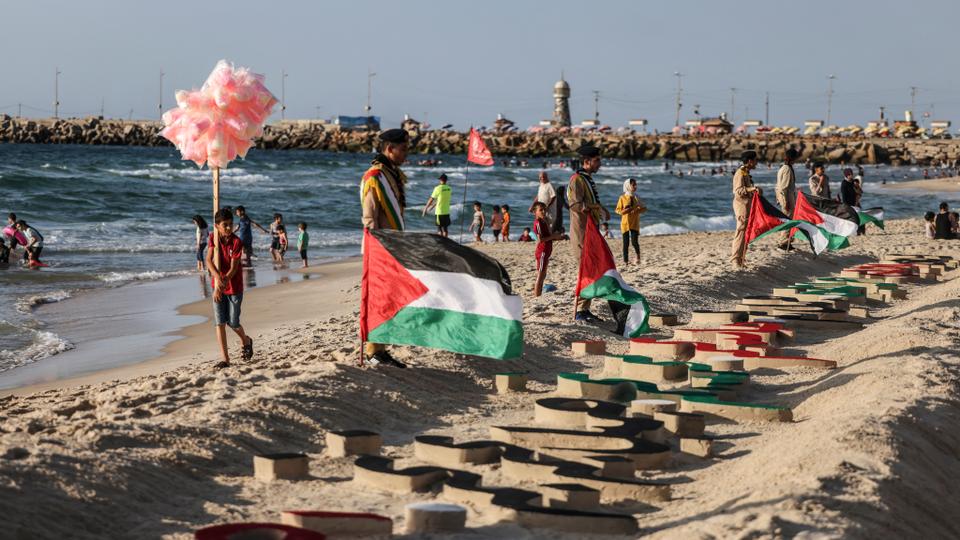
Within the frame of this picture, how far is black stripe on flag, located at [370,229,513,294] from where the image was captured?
835cm

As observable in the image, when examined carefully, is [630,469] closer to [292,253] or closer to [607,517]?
[607,517]

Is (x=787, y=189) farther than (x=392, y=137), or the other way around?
(x=787, y=189)

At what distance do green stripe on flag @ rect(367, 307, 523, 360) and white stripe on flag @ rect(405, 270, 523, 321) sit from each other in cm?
4

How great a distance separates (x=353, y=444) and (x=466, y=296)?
1.88 m

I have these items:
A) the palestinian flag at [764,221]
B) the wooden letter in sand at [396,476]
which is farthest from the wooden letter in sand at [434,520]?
the palestinian flag at [764,221]

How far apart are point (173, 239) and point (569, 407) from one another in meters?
23.6

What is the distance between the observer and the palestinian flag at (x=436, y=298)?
26.9 feet

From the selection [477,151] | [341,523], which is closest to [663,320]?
[477,151]

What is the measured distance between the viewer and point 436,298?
842 centimetres

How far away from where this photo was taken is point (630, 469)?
6.10 m

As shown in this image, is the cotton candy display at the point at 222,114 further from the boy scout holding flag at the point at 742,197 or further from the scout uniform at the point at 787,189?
the scout uniform at the point at 787,189

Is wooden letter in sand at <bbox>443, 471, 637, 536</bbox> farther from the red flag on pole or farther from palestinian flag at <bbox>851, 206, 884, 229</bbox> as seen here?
palestinian flag at <bbox>851, 206, 884, 229</bbox>

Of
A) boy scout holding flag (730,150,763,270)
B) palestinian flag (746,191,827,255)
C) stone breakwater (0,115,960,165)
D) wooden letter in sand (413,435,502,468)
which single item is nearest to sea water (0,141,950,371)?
palestinian flag (746,191,827,255)

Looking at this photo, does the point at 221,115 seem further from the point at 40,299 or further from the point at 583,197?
the point at 40,299
